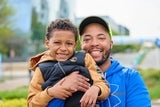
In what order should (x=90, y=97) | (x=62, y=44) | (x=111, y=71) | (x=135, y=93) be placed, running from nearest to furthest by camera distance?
1. (x=90, y=97)
2. (x=62, y=44)
3. (x=135, y=93)
4. (x=111, y=71)

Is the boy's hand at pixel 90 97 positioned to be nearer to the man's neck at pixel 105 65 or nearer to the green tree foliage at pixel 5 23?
the man's neck at pixel 105 65

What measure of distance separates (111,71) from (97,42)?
22cm

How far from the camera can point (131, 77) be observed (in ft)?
9.85

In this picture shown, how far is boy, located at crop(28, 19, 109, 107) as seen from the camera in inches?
106

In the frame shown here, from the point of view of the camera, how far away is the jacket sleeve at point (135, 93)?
9.57 ft

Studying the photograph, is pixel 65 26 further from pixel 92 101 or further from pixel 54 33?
pixel 92 101

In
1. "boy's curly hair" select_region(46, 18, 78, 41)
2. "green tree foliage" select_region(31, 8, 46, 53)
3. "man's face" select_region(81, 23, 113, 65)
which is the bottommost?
"green tree foliage" select_region(31, 8, 46, 53)

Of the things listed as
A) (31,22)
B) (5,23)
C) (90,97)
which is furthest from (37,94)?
(31,22)

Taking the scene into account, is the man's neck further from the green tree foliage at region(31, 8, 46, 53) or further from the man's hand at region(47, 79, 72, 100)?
the green tree foliage at region(31, 8, 46, 53)

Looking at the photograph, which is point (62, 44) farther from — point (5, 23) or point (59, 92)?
point (5, 23)

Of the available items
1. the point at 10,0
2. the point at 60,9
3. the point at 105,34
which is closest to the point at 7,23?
the point at 10,0

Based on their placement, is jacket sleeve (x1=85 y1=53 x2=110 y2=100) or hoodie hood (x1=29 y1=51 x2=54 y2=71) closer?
jacket sleeve (x1=85 y1=53 x2=110 y2=100)

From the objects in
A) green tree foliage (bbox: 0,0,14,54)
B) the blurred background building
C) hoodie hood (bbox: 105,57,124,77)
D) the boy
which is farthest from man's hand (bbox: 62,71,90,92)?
green tree foliage (bbox: 0,0,14,54)

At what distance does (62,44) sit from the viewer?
2793mm
